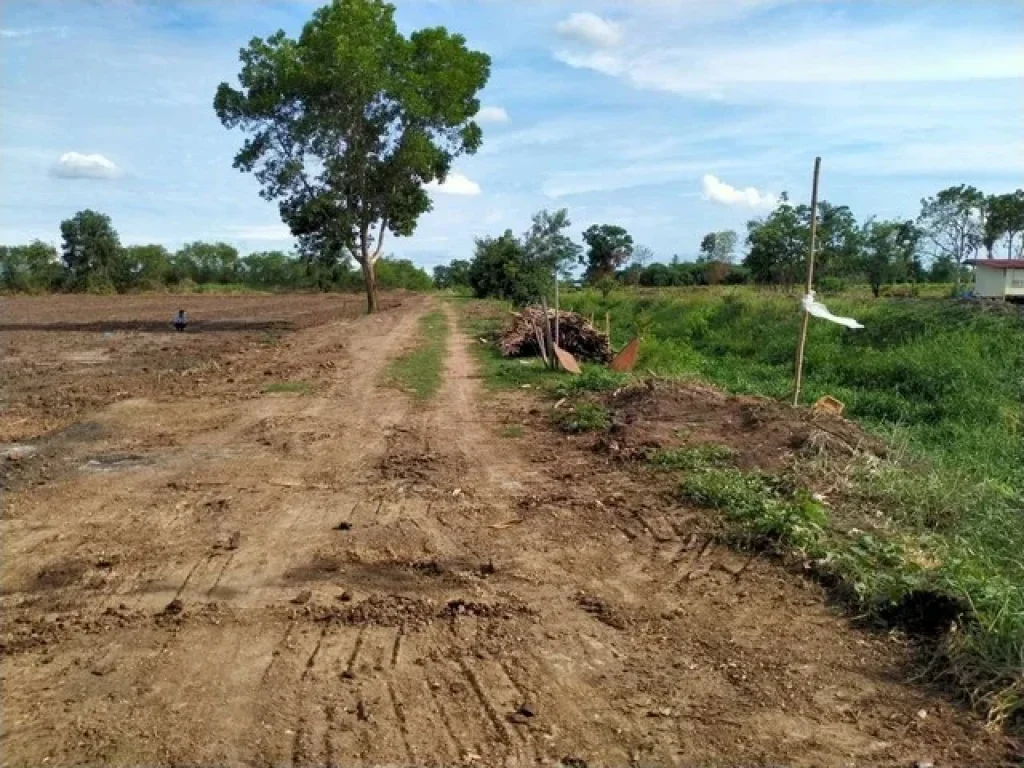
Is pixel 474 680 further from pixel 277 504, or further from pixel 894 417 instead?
pixel 894 417

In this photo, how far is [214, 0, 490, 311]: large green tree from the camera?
25.8m

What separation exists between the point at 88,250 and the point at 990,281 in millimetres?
54970

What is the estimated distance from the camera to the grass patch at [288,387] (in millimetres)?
12191

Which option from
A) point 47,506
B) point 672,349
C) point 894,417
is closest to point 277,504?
point 47,506

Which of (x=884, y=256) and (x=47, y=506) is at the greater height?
(x=884, y=256)

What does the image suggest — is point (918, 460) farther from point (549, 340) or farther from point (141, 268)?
point (141, 268)

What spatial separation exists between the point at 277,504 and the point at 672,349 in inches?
417

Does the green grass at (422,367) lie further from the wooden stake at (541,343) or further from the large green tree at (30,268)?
the large green tree at (30,268)

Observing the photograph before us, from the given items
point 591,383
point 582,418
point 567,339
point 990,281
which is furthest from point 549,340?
point 990,281

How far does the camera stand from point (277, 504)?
21.4 ft

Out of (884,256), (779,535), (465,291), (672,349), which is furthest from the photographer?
(465,291)

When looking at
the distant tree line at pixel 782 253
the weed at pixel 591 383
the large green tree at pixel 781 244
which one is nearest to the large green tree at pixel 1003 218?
the distant tree line at pixel 782 253

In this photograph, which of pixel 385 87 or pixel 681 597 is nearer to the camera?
pixel 681 597

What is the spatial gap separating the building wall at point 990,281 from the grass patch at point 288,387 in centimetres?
3346
